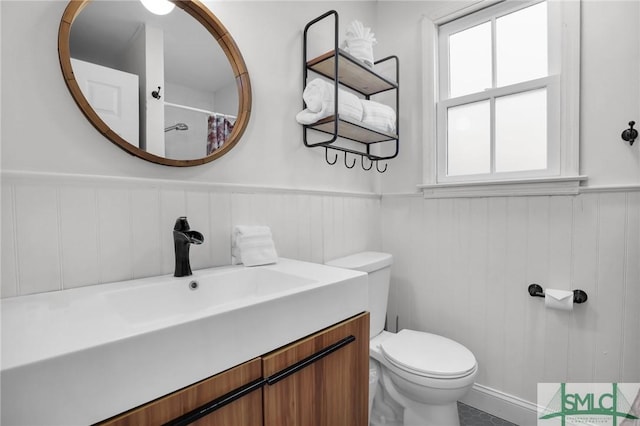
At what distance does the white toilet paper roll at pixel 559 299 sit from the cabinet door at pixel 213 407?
135 cm

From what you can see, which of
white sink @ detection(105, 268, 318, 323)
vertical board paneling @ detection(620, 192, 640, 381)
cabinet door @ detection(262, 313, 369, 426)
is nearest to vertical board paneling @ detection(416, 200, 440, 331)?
vertical board paneling @ detection(620, 192, 640, 381)

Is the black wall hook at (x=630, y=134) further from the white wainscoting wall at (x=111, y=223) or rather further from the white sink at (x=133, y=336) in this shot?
the white wainscoting wall at (x=111, y=223)

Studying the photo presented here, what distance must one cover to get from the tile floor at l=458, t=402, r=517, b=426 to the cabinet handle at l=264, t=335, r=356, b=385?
1091mm

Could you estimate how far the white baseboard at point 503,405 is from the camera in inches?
59.9

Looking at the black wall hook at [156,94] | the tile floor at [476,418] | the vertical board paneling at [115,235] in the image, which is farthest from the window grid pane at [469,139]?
the vertical board paneling at [115,235]

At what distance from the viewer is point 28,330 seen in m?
0.58

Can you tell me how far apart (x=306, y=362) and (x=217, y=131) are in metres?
0.88

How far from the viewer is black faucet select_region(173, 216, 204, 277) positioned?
98cm

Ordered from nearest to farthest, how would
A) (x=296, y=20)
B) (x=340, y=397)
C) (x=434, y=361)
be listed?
(x=340, y=397), (x=434, y=361), (x=296, y=20)

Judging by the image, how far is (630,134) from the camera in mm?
1254

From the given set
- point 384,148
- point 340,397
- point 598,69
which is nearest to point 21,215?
point 340,397

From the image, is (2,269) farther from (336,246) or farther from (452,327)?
(452,327)

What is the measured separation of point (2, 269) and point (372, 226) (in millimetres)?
1647

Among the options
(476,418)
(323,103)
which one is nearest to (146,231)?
(323,103)
